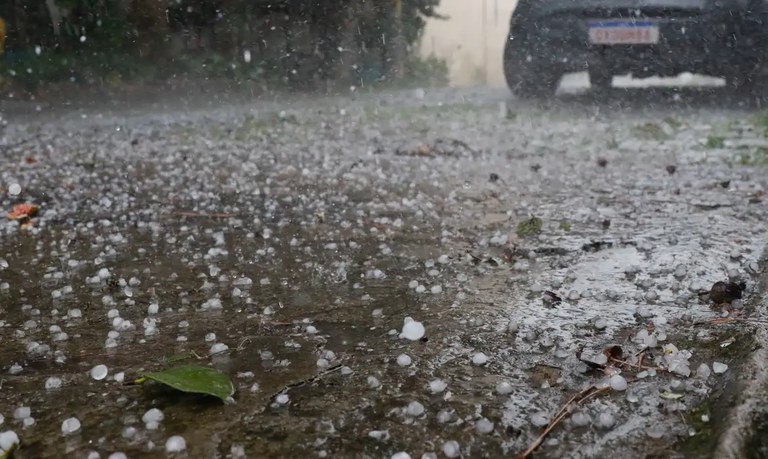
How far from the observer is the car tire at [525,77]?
5.96 m

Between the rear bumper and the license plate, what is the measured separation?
0.04 metres

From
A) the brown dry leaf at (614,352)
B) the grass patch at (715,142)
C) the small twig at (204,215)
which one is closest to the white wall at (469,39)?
the grass patch at (715,142)

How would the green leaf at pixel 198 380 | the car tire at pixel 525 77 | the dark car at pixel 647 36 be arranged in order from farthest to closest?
the car tire at pixel 525 77
the dark car at pixel 647 36
the green leaf at pixel 198 380

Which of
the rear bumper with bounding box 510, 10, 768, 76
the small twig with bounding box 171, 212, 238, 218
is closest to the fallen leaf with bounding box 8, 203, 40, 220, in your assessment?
the small twig with bounding box 171, 212, 238, 218

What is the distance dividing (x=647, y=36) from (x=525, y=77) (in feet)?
3.72

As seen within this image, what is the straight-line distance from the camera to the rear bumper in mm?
5246

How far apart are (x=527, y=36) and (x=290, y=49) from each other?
3181 mm

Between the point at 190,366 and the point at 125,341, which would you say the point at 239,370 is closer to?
the point at 190,366

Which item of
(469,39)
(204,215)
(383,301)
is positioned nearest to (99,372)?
(383,301)

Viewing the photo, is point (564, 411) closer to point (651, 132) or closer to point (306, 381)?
point (306, 381)

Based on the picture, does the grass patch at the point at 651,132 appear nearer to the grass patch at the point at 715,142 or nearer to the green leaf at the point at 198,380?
the grass patch at the point at 715,142

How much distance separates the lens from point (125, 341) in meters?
1.50

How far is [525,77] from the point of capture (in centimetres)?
619

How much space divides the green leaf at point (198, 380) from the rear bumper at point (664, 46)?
16.1ft
